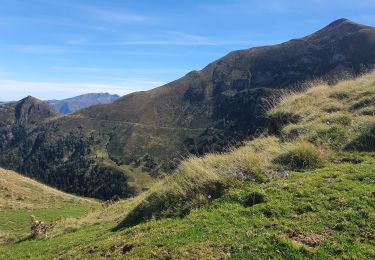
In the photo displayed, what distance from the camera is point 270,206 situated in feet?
37.6

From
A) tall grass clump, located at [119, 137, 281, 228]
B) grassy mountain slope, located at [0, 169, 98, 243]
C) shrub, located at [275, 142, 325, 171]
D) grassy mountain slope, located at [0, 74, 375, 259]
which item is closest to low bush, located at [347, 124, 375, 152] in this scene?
grassy mountain slope, located at [0, 74, 375, 259]

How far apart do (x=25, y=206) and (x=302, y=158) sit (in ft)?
129

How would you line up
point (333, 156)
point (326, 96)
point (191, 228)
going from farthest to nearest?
point (326, 96)
point (333, 156)
point (191, 228)

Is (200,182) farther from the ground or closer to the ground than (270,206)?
farther from the ground

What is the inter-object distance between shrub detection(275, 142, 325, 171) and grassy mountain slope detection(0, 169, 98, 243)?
1870cm

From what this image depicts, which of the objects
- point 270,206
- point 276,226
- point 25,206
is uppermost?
point 270,206

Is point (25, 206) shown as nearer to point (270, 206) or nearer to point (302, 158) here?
point (302, 158)

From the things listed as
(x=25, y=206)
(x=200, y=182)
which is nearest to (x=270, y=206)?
(x=200, y=182)

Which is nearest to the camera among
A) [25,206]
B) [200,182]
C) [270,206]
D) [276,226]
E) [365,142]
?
[276,226]

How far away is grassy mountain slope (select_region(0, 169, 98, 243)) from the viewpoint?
33953 millimetres

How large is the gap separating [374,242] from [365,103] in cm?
1343

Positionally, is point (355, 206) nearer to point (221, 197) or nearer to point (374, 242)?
point (374, 242)

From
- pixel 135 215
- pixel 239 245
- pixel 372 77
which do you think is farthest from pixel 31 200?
pixel 239 245

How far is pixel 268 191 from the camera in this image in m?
12.7
